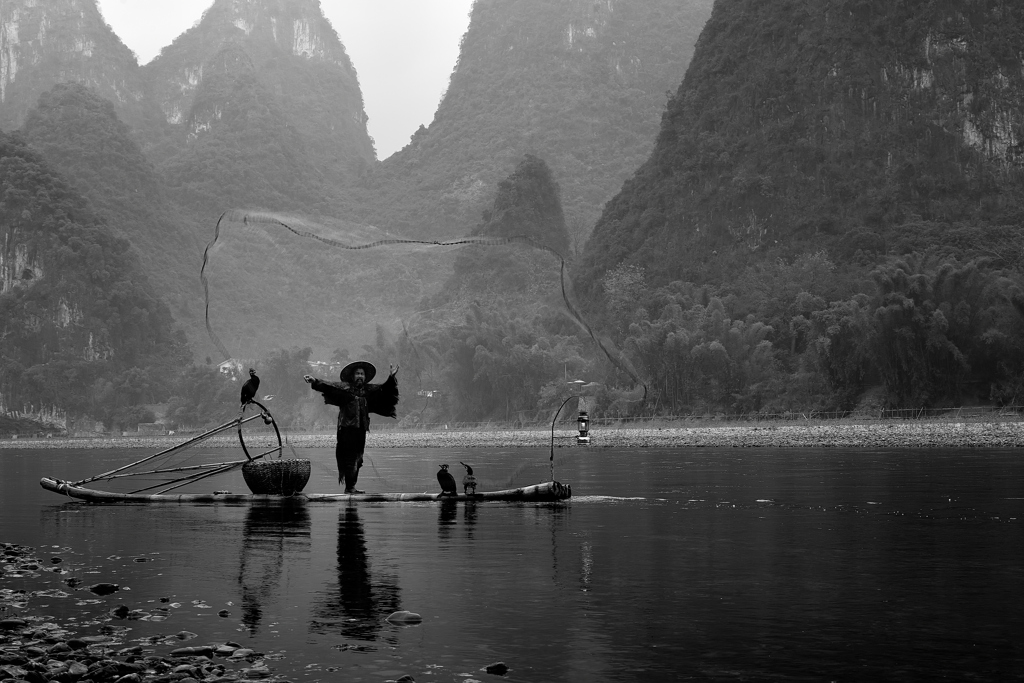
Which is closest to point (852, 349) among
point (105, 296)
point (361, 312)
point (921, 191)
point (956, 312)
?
point (956, 312)

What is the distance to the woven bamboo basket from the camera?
2262cm

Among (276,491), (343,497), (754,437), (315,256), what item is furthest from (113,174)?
(315,256)

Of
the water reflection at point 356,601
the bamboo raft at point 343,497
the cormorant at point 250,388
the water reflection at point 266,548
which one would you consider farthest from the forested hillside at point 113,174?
the water reflection at point 356,601

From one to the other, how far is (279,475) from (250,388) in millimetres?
4389

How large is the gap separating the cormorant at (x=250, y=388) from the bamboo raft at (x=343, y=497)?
330 cm

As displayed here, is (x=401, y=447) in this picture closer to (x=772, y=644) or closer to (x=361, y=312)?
(x=361, y=312)

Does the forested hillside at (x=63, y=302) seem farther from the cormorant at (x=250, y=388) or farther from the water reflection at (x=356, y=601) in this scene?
the water reflection at (x=356, y=601)

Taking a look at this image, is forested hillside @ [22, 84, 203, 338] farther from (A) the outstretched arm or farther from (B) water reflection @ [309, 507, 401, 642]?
(B) water reflection @ [309, 507, 401, 642]

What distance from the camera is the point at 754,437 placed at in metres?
60.6

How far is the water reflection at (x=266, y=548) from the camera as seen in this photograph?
41.8 feet

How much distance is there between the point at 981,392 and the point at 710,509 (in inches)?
1701

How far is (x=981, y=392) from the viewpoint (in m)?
62.1

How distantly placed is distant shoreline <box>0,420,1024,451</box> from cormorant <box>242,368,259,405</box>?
3603 centimetres

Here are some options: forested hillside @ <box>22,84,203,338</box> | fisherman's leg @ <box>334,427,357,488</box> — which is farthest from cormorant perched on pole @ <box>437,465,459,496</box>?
forested hillside @ <box>22,84,203,338</box>
